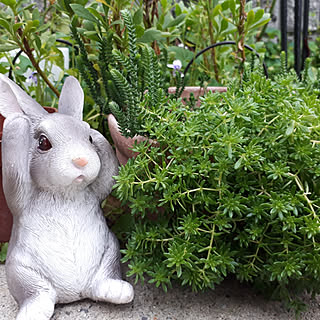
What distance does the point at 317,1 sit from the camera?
4488mm

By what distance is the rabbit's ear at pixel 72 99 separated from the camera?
4.15ft

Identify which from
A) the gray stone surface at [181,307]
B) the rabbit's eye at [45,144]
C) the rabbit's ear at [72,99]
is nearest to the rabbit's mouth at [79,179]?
the rabbit's eye at [45,144]

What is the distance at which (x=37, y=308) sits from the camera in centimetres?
105

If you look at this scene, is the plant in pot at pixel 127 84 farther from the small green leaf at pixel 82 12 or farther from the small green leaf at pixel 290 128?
the small green leaf at pixel 290 128

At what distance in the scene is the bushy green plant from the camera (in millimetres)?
1005

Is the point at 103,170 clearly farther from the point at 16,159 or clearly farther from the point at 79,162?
the point at 16,159

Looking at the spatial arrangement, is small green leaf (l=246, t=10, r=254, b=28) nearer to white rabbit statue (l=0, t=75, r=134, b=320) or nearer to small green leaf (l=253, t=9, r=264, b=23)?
small green leaf (l=253, t=9, r=264, b=23)

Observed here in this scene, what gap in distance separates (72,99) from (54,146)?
212mm

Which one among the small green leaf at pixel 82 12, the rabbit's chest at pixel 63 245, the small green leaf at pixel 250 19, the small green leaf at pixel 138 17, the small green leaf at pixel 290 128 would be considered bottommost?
the rabbit's chest at pixel 63 245

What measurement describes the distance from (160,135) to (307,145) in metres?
0.38

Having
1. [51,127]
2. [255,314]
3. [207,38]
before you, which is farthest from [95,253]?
[207,38]

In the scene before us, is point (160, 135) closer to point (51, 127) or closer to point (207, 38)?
point (51, 127)

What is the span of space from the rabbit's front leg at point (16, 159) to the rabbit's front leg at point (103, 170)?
0.21m

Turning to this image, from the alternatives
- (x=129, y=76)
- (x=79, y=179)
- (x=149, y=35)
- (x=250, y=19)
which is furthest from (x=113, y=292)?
(x=250, y=19)
